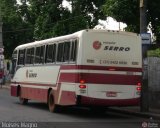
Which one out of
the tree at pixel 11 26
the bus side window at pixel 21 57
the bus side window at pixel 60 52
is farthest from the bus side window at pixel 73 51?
the tree at pixel 11 26

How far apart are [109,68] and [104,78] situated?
0.41 metres

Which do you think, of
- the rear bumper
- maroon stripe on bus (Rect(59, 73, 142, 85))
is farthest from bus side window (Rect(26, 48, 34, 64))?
the rear bumper

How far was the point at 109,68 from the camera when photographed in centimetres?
1939

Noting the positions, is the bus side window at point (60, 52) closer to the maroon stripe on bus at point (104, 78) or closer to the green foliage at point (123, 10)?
the maroon stripe on bus at point (104, 78)

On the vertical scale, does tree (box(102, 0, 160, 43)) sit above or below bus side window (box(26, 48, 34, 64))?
above

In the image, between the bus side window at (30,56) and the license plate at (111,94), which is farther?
the bus side window at (30,56)

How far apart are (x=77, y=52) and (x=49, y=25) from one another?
18974 millimetres

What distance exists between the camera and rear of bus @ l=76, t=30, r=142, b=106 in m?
19.1

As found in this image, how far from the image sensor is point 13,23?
55938 millimetres

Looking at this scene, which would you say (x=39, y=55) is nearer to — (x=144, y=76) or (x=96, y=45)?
(x=96, y=45)

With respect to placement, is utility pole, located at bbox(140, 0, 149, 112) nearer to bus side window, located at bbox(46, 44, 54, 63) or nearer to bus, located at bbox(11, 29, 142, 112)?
bus, located at bbox(11, 29, 142, 112)

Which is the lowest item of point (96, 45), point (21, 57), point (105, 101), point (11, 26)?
point (105, 101)

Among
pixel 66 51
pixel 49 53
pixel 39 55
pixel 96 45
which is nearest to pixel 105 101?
pixel 96 45

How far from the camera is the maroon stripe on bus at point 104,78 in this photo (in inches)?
752
